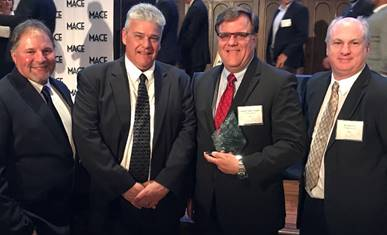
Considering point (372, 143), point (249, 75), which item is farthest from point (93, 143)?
point (372, 143)

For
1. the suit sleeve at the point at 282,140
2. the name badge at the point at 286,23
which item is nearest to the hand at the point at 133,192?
the suit sleeve at the point at 282,140

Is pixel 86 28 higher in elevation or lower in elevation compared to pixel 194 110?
higher

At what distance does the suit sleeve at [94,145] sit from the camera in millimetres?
2326

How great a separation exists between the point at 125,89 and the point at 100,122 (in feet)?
0.66

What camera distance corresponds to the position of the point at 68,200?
2512 millimetres

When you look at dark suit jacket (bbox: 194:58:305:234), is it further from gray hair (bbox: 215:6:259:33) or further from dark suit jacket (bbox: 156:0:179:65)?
dark suit jacket (bbox: 156:0:179:65)

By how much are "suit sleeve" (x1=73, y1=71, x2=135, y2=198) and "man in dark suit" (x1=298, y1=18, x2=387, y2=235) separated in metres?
0.93

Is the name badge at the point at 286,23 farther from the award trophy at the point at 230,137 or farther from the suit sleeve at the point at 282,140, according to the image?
the award trophy at the point at 230,137

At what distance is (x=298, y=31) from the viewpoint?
512 centimetres

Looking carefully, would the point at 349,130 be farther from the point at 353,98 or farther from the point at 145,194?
the point at 145,194

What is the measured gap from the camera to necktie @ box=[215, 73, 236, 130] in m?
2.42

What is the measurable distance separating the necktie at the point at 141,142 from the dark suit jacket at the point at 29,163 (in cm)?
33

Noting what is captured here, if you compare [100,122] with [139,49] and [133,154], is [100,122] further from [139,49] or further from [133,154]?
[139,49]

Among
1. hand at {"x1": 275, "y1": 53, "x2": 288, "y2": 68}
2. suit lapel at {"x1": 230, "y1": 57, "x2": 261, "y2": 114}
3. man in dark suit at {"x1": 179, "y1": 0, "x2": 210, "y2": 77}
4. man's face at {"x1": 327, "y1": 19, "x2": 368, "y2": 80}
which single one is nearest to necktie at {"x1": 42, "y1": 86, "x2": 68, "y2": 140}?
suit lapel at {"x1": 230, "y1": 57, "x2": 261, "y2": 114}
